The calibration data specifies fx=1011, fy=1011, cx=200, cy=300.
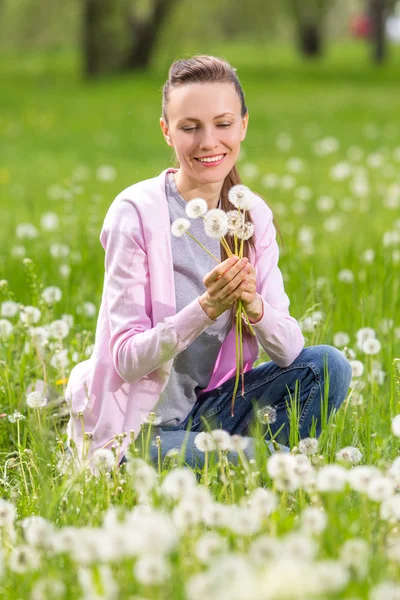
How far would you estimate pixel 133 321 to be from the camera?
8.54ft

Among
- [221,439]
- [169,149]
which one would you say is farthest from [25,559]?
[169,149]

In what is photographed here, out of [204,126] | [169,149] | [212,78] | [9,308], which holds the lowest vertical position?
[9,308]

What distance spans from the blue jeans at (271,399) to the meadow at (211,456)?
9 centimetres

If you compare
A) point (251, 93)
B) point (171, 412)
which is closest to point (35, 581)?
point (171, 412)

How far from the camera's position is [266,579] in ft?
3.80

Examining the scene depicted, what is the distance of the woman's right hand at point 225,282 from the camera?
7.66 feet

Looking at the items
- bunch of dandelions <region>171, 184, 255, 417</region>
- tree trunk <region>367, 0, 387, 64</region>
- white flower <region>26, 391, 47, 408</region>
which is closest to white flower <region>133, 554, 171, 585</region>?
bunch of dandelions <region>171, 184, 255, 417</region>

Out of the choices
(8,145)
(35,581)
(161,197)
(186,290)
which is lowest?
(35,581)

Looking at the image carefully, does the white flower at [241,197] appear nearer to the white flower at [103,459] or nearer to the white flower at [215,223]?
the white flower at [215,223]

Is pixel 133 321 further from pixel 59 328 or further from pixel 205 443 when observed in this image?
pixel 59 328

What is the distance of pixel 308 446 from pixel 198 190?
29.9 inches

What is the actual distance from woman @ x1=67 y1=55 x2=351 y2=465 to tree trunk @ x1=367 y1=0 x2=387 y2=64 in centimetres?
2213

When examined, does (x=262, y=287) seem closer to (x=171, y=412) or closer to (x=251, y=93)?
(x=171, y=412)

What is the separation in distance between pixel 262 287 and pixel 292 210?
4065mm
